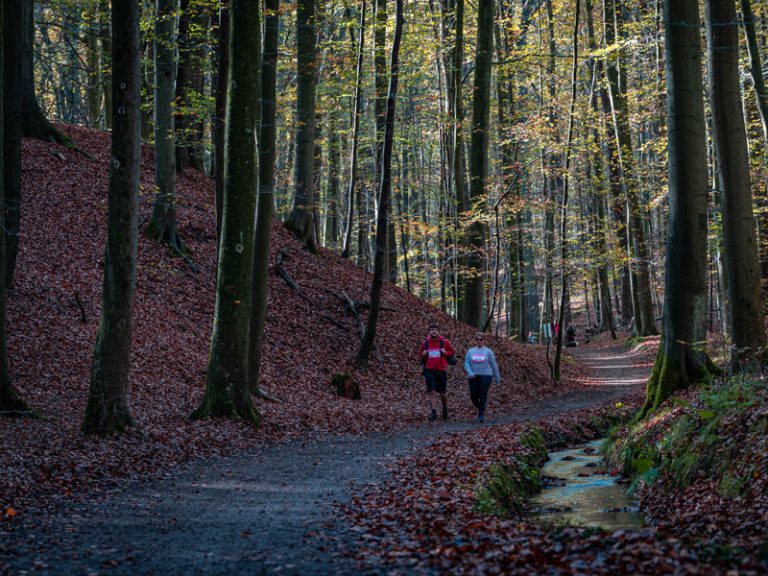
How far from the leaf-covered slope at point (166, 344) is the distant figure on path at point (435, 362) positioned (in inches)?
27.4

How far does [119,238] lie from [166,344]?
6059 millimetres

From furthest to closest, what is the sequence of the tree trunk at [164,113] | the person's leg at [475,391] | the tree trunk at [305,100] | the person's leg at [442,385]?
the tree trunk at [305,100] < the tree trunk at [164,113] < the person's leg at [475,391] < the person's leg at [442,385]

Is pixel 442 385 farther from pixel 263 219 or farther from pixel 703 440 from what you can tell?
pixel 703 440

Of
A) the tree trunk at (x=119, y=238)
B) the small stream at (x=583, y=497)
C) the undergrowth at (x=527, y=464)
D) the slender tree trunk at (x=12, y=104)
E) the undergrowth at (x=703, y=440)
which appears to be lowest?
the small stream at (x=583, y=497)

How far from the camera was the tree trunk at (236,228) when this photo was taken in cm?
1160

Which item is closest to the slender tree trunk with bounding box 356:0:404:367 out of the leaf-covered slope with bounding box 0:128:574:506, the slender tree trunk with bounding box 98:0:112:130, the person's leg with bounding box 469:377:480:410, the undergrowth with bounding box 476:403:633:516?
the leaf-covered slope with bounding box 0:128:574:506

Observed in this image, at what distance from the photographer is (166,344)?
15.3 metres

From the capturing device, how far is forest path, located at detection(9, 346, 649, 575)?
17.0 feet

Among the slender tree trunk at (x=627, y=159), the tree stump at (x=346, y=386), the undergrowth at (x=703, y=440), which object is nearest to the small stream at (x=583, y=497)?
the undergrowth at (x=703, y=440)

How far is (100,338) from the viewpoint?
9.80m

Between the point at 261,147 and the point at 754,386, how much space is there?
9933 millimetres

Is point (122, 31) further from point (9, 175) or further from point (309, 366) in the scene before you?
point (309, 366)

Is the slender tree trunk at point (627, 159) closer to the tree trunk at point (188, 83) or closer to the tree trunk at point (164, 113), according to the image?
the tree trunk at point (188, 83)

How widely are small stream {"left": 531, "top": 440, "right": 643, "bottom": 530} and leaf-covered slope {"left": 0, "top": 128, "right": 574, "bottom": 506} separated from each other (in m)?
4.06
